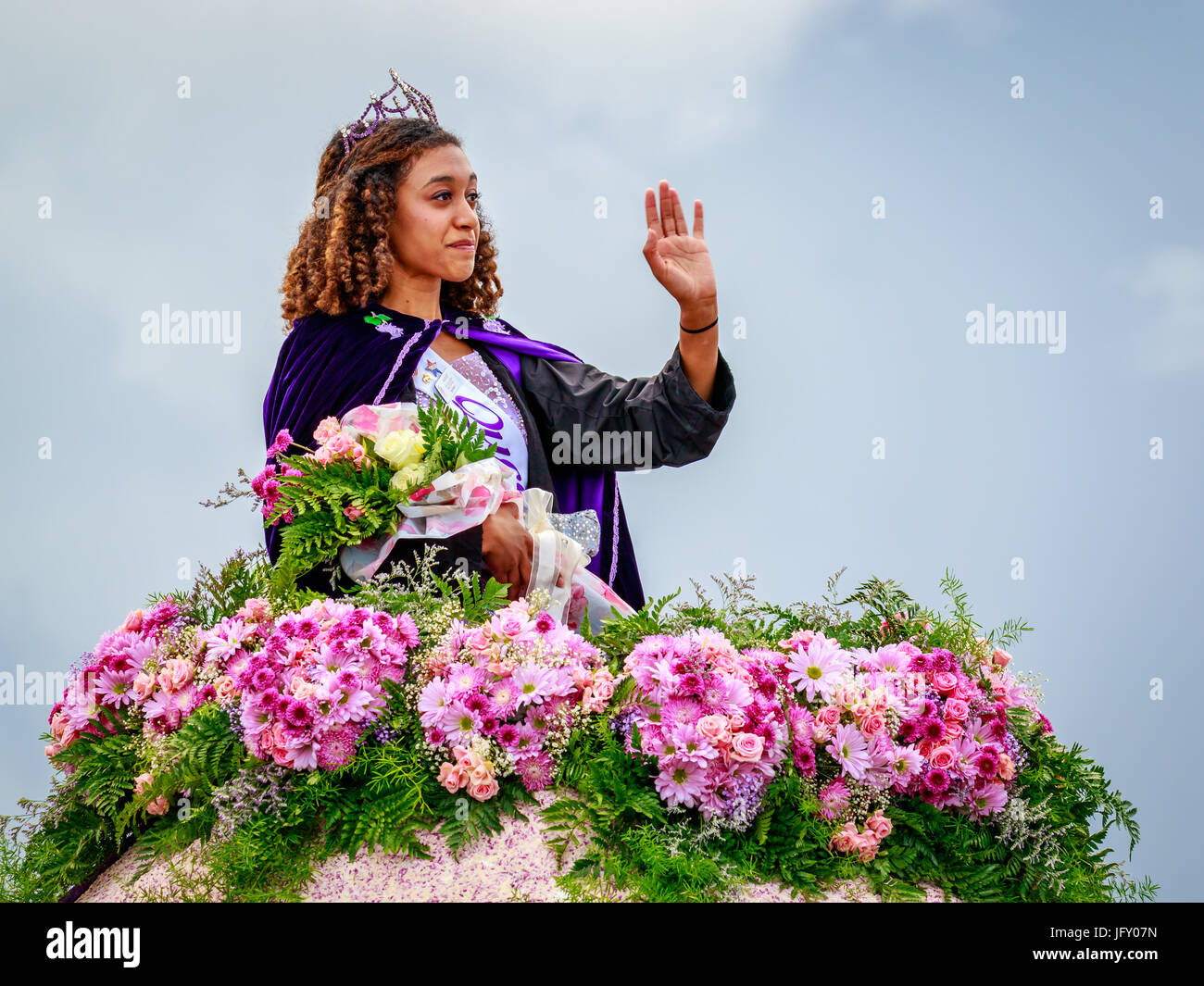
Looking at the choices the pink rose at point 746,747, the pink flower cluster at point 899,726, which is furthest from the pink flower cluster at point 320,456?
the pink flower cluster at point 899,726

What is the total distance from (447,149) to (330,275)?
2.34ft

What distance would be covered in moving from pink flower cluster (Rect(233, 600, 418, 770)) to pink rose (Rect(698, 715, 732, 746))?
925 mm

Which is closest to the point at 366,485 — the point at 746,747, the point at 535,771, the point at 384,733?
the point at 384,733

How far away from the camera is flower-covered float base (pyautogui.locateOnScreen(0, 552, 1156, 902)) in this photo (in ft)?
10.6

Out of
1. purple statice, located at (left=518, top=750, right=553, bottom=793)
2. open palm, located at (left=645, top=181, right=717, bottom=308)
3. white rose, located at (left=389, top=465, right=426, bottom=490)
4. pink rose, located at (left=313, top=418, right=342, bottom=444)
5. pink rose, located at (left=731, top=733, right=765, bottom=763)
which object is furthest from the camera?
open palm, located at (left=645, top=181, right=717, bottom=308)

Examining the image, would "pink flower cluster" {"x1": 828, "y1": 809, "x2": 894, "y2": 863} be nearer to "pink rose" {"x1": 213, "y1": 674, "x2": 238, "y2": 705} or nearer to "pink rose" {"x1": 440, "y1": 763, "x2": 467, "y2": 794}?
"pink rose" {"x1": 440, "y1": 763, "x2": 467, "y2": 794}

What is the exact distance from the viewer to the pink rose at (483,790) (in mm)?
3258

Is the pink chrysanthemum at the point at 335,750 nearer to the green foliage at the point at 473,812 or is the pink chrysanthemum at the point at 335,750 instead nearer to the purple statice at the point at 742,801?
the green foliage at the point at 473,812

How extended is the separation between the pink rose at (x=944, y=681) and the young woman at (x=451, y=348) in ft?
4.47

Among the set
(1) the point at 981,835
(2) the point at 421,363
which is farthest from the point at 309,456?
(1) the point at 981,835

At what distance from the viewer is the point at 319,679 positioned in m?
3.42

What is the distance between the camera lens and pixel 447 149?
16.0ft

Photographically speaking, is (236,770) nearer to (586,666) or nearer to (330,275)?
(586,666)

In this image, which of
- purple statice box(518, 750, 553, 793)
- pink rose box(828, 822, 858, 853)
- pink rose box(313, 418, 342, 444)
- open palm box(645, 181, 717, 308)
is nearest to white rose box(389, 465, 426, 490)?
pink rose box(313, 418, 342, 444)
